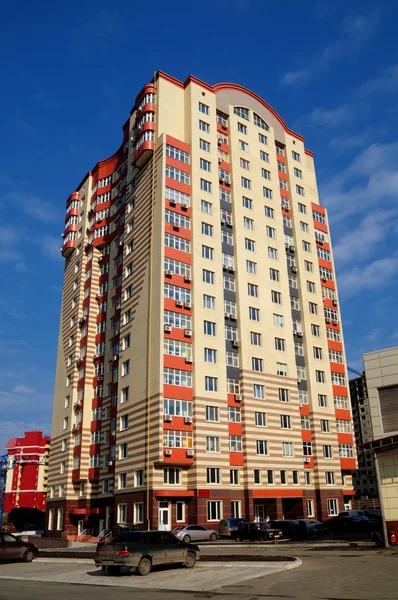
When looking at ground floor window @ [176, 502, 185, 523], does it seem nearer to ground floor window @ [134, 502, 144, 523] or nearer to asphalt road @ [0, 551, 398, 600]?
ground floor window @ [134, 502, 144, 523]

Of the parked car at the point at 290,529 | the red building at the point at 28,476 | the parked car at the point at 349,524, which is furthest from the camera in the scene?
the red building at the point at 28,476

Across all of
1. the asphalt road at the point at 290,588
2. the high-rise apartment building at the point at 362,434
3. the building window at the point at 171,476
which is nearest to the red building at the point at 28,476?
the high-rise apartment building at the point at 362,434

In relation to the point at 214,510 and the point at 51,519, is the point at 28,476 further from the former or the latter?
the point at 214,510

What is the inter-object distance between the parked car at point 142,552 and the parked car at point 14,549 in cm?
827

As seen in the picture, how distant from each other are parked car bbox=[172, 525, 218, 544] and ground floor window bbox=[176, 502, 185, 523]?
5777 mm

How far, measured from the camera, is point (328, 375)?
207 feet

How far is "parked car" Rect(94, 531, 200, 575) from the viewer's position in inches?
849

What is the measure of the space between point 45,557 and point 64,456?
3150 cm

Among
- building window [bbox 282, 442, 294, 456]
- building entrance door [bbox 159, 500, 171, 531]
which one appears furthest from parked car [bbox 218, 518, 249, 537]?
building window [bbox 282, 442, 294, 456]

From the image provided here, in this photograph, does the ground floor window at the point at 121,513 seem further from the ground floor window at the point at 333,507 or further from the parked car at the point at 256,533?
the ground floor window at the point at 333,507

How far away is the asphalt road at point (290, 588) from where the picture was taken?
15594mm

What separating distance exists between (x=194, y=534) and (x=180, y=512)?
6.91 m

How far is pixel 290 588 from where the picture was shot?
16906 millimetres

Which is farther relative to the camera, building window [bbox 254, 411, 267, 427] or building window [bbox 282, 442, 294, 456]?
building window [bbox 282, 442, 294, 456]
